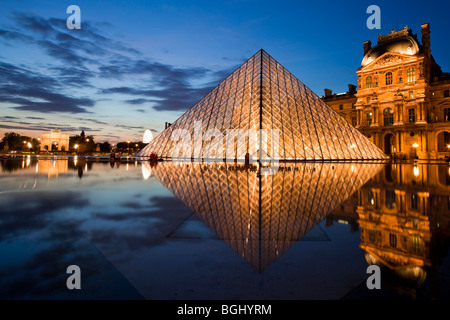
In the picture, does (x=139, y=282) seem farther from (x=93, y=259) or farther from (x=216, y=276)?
(x=93, y=259)

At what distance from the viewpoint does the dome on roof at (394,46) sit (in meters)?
39.0

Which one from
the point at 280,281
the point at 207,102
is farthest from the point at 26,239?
the point at 207,102

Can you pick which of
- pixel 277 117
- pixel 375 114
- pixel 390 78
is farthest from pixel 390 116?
pixel 277 117

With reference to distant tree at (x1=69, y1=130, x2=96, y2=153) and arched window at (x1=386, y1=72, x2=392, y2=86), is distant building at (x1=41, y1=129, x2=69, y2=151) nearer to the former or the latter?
distant tree at (x1=69, y1=130, x2=96, y2=153)

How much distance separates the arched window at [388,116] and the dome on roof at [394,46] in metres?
8.20

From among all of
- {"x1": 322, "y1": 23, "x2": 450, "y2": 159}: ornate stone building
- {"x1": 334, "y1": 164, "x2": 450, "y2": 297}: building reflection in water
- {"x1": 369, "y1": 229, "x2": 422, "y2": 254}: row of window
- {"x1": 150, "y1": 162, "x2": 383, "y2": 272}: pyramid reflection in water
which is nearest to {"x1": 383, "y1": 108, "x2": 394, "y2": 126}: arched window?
{"x1": 322, "y1": 23, "x2": 450, "y2": 159}: ornate stone building

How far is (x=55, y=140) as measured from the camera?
339 ft

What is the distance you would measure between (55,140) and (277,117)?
106 meters

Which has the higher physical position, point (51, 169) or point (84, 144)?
point (84, 144)

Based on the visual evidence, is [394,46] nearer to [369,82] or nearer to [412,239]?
[369,82]

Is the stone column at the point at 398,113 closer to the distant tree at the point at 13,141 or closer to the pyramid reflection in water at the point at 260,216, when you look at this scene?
the pyramid reflection in water at the point at 260,216

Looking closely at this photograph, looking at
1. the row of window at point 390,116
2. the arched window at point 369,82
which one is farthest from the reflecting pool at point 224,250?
the arched window at point 369,82
